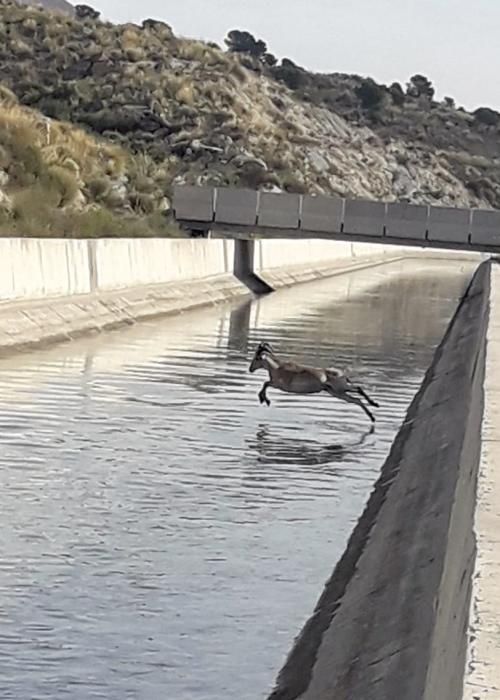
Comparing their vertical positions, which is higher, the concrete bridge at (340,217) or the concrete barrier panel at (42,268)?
the concrete barrier panel at (42,268)

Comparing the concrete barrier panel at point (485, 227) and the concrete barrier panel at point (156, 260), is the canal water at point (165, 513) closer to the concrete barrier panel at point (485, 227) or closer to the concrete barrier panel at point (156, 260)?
the concrete barrier panel at point (156, 260)

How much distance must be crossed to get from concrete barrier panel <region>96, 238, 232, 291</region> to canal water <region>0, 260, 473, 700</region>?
24.4 ft

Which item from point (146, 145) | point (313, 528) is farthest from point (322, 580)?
point (146, 145)

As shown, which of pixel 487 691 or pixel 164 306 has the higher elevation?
pixel 487 691

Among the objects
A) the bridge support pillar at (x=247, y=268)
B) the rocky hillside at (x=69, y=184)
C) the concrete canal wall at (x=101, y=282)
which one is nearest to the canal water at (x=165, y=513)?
the concrete canal wall at (x=101, y=282)

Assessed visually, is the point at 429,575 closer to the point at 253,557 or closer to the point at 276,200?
the point at 253,557

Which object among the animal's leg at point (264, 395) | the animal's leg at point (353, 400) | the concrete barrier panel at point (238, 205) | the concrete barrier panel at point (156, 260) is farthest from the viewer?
the concrete barrier panel at point (238, 205)

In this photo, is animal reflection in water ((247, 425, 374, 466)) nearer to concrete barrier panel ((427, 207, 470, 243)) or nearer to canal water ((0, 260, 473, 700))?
canal water ((0, 260, 473, 700))

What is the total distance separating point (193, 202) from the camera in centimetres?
5712

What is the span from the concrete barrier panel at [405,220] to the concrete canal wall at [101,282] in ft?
16.5

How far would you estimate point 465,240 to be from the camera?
57062 mm

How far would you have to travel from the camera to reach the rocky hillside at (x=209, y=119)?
86.4 meters

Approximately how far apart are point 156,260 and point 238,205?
16.9 metres

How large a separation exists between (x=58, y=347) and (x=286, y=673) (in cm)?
1783
